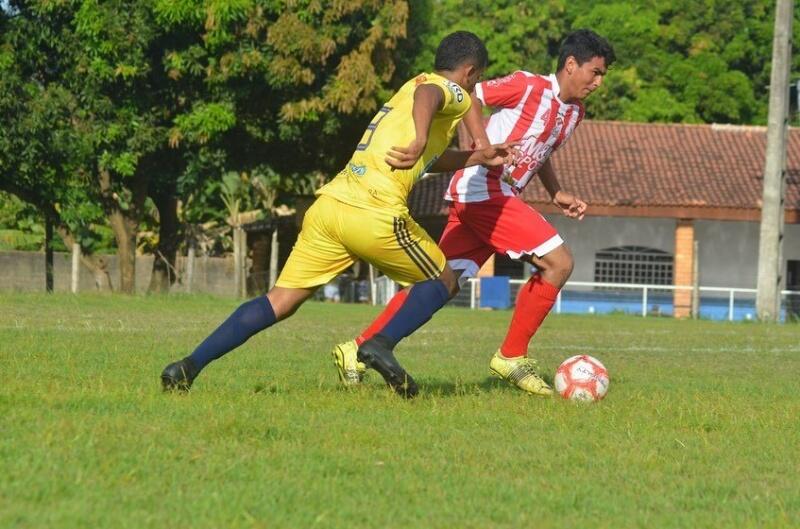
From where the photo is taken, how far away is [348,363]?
888 centimetres

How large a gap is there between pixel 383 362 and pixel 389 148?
1.07 metres

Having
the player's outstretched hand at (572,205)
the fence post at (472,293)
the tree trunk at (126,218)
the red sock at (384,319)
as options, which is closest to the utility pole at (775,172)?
the fence post at (472,293)

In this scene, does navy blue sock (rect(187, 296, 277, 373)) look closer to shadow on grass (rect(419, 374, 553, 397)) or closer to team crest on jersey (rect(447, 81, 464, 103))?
shadow on grass (rect(419, 374, 553, 397))

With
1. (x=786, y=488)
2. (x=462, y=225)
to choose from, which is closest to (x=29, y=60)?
(x=462, y=225)

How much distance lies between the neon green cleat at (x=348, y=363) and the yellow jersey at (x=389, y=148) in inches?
47.0

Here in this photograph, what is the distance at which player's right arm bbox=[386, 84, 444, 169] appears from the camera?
24.8ft

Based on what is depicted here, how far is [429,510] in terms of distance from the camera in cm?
490

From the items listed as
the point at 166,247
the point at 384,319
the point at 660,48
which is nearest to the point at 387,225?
the point at 384,319

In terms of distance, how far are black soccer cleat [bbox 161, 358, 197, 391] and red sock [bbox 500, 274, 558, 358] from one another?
2.23m

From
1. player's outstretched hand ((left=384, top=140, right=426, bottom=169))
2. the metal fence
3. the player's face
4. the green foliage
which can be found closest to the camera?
player's outstretched hand ((left=384, top=140, right=426, bottom=169))

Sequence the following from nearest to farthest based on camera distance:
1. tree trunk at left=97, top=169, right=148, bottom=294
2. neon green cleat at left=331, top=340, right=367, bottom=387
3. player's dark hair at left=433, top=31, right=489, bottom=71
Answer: player's dark hair at left=433, top=31, right=489, bottom=71 < neon green cleat at left=331, top=340, right=367, bottom=387 < tree trunk at left=97, top=169, right=148, bottom=294

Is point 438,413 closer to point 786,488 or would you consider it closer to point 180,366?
point 180,366

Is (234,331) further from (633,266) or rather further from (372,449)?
(633,266)

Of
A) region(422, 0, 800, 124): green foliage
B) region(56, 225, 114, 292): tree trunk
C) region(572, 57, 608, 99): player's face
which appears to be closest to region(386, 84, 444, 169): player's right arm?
region(572, 57, 608, 99): player's face
